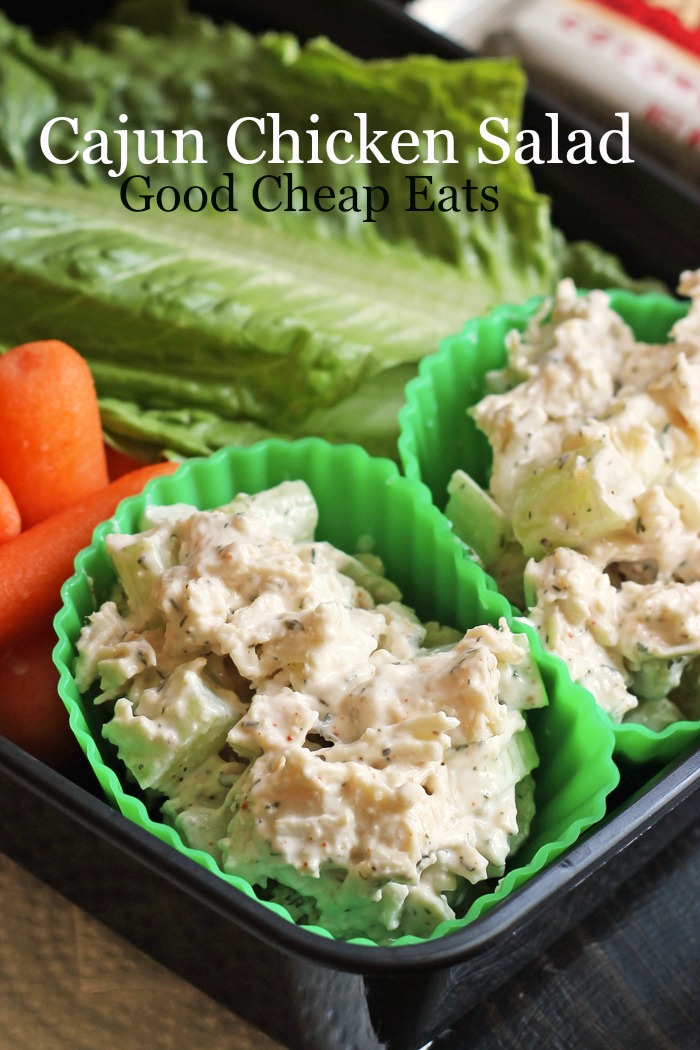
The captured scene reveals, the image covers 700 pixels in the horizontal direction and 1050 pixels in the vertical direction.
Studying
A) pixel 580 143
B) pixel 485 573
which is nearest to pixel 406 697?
pixel 485 573

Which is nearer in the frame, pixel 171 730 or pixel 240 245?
pixel 171 730

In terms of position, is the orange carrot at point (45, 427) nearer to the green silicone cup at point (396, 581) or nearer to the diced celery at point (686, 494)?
the green silicone cup at point (396, 581)

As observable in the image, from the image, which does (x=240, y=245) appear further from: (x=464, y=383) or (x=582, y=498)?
(x=582, y=498)

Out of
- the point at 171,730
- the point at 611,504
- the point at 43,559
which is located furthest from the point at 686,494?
the point at 43,559

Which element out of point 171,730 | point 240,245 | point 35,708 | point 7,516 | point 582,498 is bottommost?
point 35,708

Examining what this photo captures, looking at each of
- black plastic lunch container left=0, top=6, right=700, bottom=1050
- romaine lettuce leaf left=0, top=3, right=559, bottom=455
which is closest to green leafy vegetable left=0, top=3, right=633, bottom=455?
romaine lettuce leaf left=0, top=3, right=559, bottom=455

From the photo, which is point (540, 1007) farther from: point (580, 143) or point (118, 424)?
point (580, 143)

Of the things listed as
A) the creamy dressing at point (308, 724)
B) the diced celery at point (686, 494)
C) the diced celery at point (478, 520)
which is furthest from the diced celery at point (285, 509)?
the diced celery at point (686, 494)
